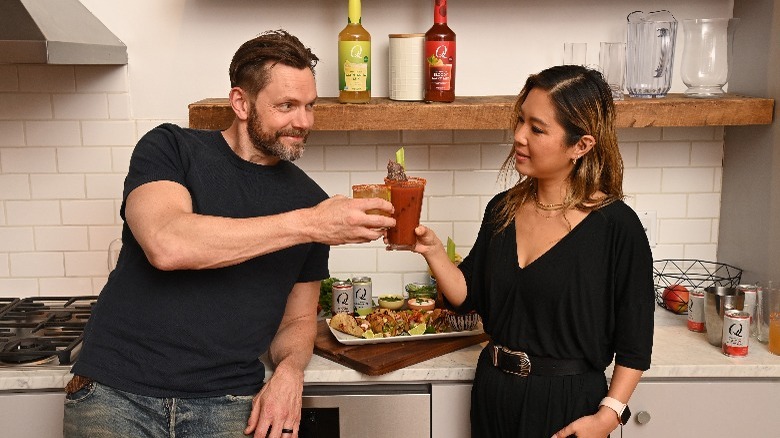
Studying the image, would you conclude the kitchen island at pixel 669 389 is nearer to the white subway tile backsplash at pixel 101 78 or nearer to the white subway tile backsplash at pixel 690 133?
the white subway tile backsplash at pixel 690 133

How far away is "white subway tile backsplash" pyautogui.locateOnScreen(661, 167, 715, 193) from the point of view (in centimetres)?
298

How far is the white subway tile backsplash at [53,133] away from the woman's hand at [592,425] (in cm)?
193

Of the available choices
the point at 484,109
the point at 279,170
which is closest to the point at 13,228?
the point at 279,170

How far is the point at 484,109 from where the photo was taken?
2.55 meters

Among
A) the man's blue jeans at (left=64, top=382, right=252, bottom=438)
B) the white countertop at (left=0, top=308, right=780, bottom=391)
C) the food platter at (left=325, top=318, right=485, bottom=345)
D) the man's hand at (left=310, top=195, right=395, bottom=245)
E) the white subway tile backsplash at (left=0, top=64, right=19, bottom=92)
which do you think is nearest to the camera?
the man's hand at (left=310, top=195, right=395, bottom=245)

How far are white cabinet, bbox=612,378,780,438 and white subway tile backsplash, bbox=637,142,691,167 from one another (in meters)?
0.91

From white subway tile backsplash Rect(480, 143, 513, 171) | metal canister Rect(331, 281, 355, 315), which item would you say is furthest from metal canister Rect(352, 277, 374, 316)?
white subway tile backsplash Rect(480, 143, 513, 171)

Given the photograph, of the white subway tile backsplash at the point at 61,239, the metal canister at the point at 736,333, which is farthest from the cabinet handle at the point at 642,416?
the white subway tile backsplash at the point at 61,239

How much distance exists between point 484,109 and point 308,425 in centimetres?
108

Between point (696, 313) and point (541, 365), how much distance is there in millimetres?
859

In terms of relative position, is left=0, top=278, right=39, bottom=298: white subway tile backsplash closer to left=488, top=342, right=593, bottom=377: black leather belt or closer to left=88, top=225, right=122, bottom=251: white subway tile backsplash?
left=88, top=225, right=122, bottom=251: white subway tile backsplash

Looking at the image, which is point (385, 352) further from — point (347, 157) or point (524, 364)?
point (347, 157)

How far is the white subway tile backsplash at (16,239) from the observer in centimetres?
294

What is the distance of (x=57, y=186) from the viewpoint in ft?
9.57
